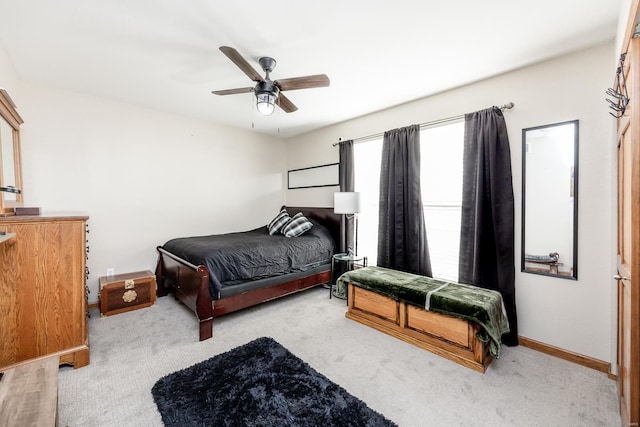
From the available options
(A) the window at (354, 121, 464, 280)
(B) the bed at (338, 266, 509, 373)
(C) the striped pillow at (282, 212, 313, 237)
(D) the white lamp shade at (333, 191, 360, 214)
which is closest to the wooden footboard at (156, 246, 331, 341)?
(C) the striped pillow at (282, 212, 313, 237)

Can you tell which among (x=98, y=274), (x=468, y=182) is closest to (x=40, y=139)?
(x=98, y=274)

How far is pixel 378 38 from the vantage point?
212 cm

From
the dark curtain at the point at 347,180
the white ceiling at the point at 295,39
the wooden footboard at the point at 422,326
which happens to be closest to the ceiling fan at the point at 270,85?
the white ceiling at the point at 295,39

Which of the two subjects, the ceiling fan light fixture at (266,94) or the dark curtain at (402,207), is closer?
the ceiling fan light fixture at (266,94)

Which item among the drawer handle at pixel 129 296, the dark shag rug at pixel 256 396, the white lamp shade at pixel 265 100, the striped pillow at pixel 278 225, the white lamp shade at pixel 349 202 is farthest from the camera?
the striped pillow at pixel 278 225

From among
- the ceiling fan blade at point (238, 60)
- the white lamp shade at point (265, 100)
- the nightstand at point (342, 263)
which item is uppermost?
the ceiling fan blade at point (238, 60)

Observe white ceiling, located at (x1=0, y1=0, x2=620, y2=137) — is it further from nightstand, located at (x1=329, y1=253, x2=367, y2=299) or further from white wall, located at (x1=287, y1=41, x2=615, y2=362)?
nightstand, located at (x1=329, y1=253, x2=367, y2=299)

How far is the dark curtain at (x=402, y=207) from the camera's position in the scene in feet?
10.4

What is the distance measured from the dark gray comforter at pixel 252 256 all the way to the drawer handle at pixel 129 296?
24.6 inches

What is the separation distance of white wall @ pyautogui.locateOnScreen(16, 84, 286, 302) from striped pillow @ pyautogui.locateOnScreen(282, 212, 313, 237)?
1070 millimetres

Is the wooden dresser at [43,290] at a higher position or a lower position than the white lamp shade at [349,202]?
lower

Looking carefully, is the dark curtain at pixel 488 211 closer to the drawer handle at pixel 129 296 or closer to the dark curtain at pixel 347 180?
the dark curtain at pixel 347 180

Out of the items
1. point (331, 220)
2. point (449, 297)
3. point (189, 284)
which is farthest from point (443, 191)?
point (189, 284)

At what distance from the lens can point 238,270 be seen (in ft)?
9.41
